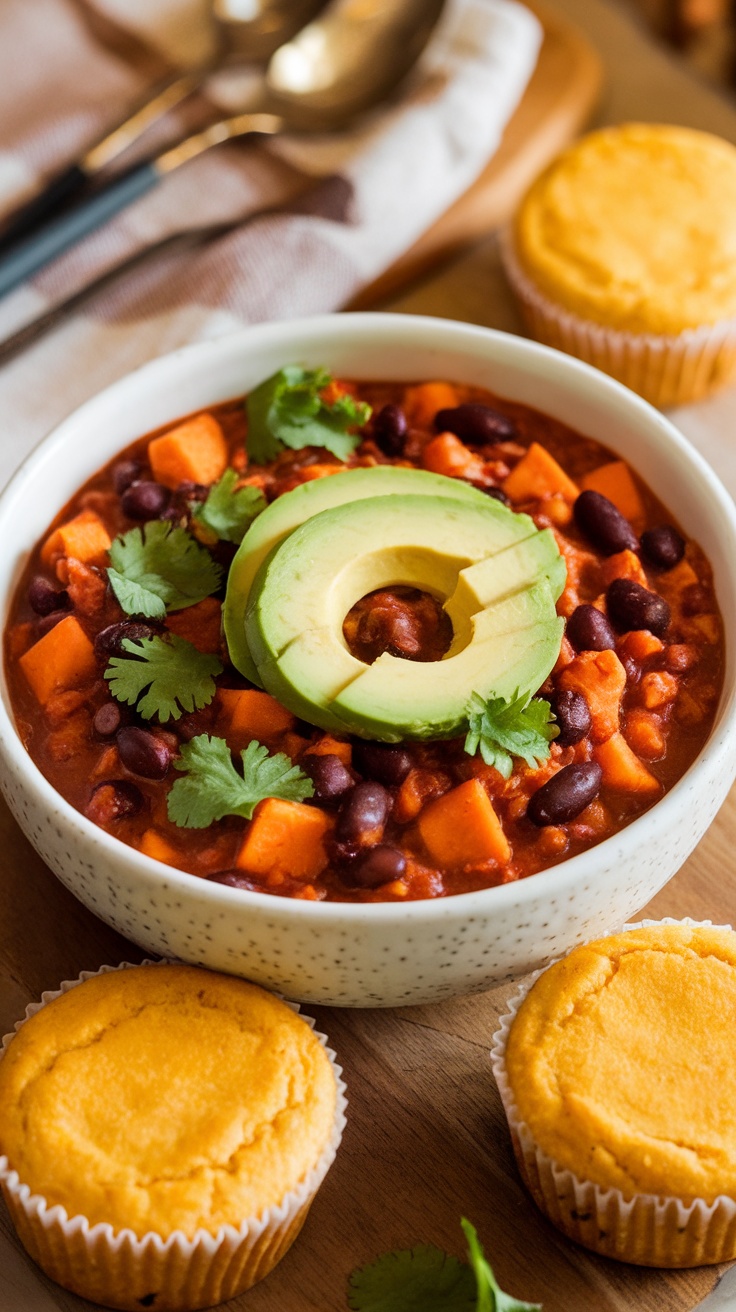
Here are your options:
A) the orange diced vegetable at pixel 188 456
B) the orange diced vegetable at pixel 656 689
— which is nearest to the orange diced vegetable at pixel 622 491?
the orange diced vegetable at pixel 656 689

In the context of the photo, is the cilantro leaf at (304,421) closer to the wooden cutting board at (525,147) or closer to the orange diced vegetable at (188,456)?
the orange diced vegetable at (188,456)

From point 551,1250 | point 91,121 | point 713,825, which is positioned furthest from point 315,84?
point 551,1250

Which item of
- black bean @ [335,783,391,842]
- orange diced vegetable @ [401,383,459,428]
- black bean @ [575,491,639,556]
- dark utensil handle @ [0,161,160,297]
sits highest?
dark utensil handle @ [0,161,160,297]

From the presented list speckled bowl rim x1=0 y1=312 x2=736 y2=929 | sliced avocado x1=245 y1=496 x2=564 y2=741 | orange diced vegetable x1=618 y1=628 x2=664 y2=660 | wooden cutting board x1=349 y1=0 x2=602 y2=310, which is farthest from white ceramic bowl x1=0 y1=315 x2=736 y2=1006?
wooden cutting board x1=349 y1=0 x2=602 y2=310

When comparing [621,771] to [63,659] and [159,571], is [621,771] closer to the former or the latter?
[159,571]

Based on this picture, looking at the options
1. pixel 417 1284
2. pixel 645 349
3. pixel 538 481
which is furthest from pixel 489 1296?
pixel 645 349

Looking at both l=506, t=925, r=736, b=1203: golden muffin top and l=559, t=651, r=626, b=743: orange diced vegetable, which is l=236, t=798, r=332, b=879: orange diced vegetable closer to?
l=506, t=925, r=736, b=1203: golden muffin top
